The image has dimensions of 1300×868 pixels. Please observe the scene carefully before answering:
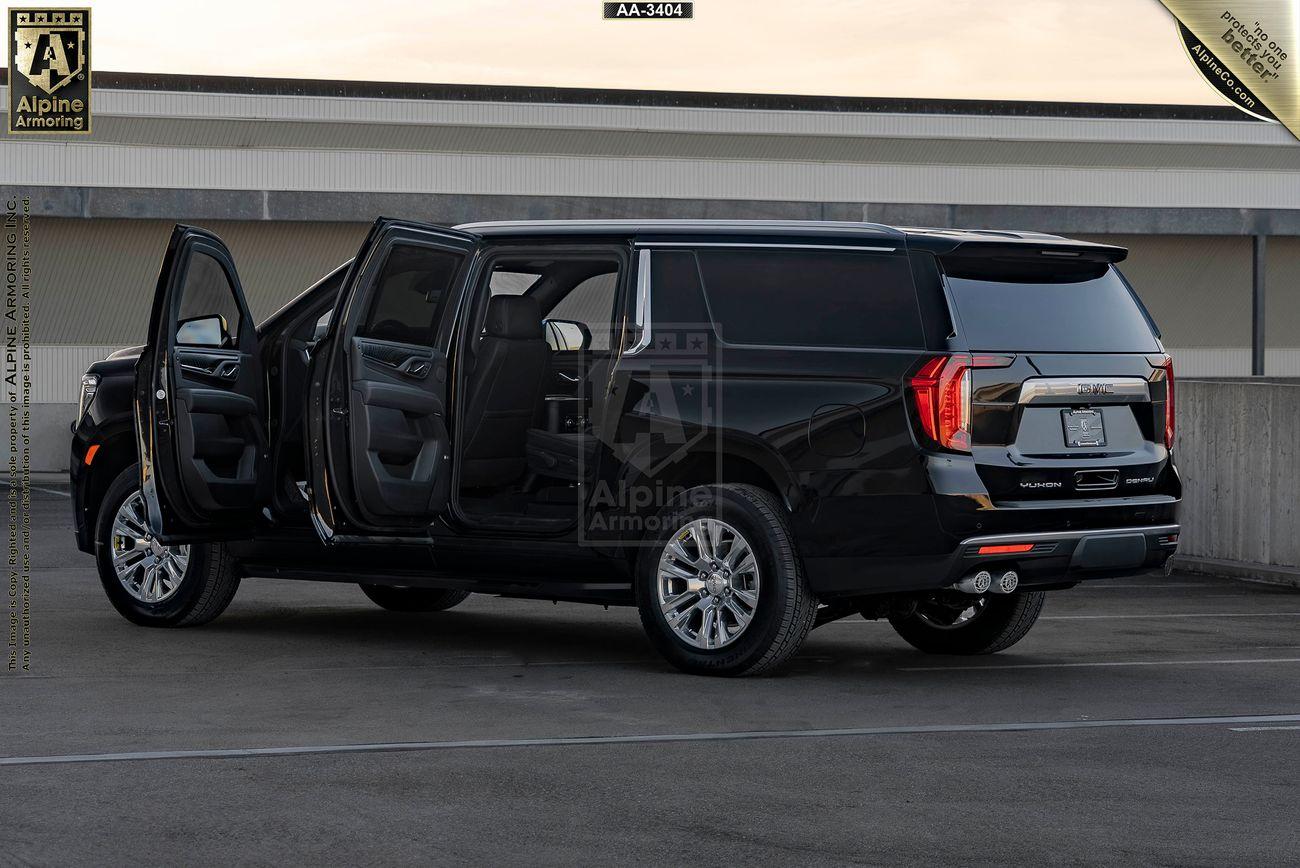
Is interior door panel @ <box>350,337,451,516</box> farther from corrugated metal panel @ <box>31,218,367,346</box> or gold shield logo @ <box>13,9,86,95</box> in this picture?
gold shield logo @ <box>13,9,86,95</box>

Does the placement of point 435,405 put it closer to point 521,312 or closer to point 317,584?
point 521,312

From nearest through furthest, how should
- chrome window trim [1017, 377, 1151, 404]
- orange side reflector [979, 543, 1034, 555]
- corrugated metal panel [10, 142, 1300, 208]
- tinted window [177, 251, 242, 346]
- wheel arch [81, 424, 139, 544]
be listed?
orange side reflector [979, 543, 1034, 555], chrome window trim [1017, 377, 1151, 404], tinted window [177, 251, 242, 346], wheel arch [81, 424, 139, 544], corrugated metal panel [10, 142, 1300, 208]

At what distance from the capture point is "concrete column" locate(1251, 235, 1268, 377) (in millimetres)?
34062

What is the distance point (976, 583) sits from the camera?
832 cm

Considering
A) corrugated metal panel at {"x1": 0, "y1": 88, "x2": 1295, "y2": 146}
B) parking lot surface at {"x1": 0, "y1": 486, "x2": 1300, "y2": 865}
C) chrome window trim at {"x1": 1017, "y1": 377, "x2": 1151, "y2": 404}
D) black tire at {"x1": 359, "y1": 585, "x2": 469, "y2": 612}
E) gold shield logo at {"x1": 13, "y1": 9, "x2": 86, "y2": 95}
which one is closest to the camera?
parking lot surface at {"x1": 0, "y1": 486, "x2": 1300, "y2": 865}

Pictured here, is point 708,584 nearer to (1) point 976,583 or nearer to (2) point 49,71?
(1) point 976,583

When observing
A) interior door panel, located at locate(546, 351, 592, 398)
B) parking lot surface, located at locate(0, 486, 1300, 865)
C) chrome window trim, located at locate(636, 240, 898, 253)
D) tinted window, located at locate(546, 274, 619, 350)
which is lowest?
parking lot surface, located at locate(0, 486, 1300, 865)

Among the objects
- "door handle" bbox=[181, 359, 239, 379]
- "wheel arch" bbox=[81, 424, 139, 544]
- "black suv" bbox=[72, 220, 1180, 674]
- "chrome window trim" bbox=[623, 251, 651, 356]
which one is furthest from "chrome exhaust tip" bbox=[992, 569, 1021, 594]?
"wheel arch" bbox=[81, 424, 139, 544]

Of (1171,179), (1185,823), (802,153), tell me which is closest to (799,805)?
(1185,823)

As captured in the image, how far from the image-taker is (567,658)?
9523 millimetres

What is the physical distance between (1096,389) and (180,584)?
5.07m

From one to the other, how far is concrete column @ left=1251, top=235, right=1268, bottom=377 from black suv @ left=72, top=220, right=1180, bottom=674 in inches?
1026

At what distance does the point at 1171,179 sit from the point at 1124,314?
2798cm

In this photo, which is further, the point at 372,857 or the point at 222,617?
the point at 222,617
